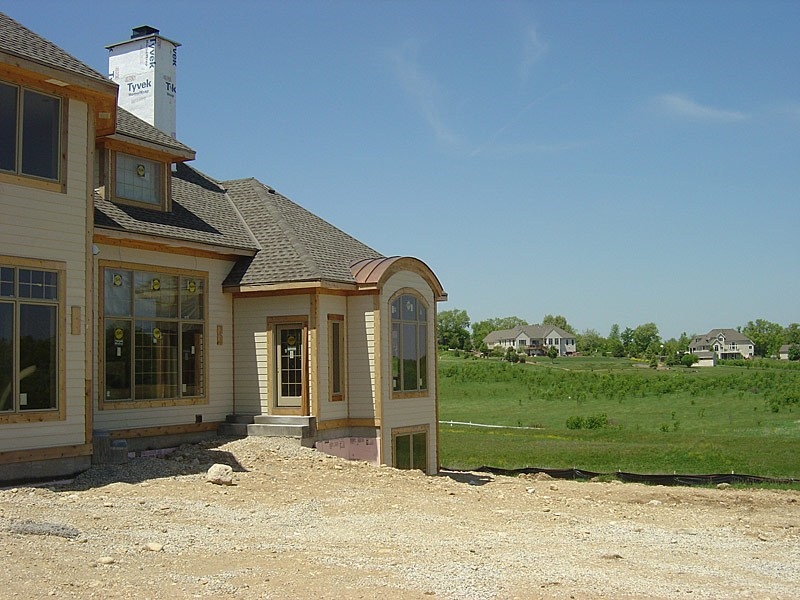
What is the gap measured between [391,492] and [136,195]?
8.50m

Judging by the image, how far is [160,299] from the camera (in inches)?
703

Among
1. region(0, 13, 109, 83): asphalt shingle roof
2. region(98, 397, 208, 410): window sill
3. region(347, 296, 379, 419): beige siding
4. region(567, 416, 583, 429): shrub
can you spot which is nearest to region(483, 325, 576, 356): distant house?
region(567, 416, 583, 429): shrub

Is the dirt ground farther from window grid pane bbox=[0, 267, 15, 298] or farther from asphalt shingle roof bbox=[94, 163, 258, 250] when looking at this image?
asphalt shingle roof bbox=[94, 163, 258, 250]

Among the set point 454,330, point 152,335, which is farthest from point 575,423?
point 454,330

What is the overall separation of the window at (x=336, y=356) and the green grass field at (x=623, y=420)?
7790mm

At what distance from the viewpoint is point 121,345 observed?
16969 millimetres

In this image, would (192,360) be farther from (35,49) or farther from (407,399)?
(35,49)

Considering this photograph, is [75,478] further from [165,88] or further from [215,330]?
[165,88]

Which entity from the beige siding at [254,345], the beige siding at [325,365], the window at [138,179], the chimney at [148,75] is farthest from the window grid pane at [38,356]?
the chimney at [148,75]

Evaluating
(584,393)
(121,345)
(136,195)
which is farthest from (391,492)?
(584,393)

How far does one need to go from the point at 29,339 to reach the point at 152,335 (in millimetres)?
4253

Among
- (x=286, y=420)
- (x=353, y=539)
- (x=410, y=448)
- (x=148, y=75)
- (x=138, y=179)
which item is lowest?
(x=353, y=539)

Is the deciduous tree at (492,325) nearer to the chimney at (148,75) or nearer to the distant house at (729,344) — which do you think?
the distant house at (729,344)

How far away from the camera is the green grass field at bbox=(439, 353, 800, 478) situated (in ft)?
90.0
